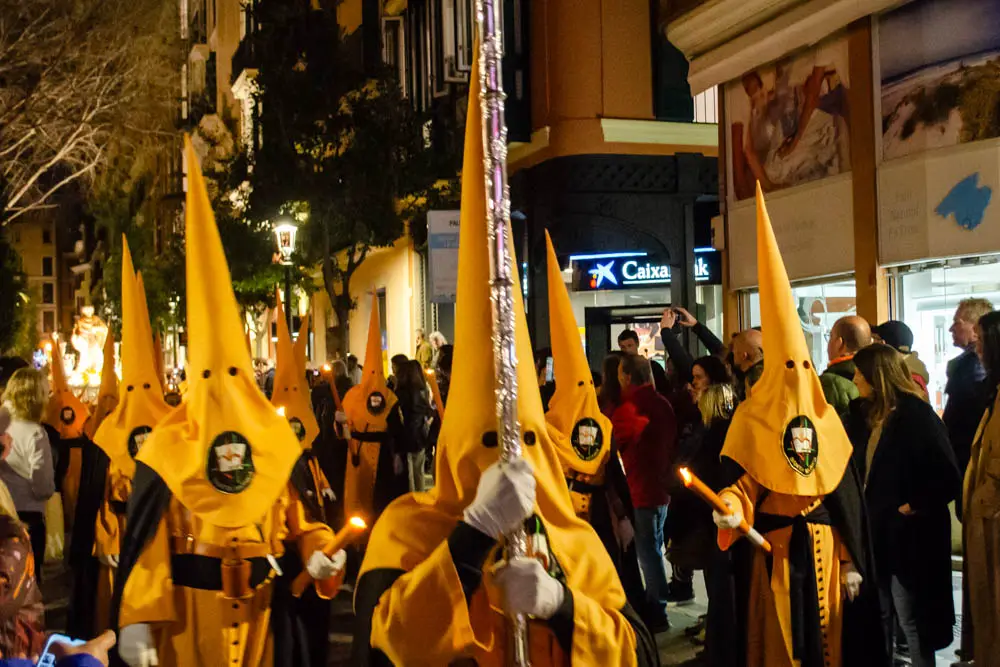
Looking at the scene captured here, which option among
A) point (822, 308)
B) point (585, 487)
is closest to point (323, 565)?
point (585, 487)

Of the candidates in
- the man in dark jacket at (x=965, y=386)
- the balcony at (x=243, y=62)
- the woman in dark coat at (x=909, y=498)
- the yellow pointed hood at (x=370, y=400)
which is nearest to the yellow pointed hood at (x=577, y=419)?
the woman in dark coat at (x=909, y=498)

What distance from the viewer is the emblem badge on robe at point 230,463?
421cm

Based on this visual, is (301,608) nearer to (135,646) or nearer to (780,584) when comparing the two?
(135,646)

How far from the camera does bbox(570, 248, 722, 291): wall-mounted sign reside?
17.0 meters

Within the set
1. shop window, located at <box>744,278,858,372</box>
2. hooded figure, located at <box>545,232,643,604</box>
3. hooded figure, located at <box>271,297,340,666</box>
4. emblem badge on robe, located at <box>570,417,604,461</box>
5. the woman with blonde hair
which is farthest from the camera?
shop window, located at <box>744,278,858,372</box>

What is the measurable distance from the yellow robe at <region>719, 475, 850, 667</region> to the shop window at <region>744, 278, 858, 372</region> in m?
6.64

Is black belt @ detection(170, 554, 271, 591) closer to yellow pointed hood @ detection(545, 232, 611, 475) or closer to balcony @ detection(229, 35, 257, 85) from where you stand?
yellow pointed hood @ detection(545, 232, 611, 475)

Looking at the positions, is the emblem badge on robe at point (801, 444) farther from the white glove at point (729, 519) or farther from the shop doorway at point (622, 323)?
the shop doorway at point (622, 323)

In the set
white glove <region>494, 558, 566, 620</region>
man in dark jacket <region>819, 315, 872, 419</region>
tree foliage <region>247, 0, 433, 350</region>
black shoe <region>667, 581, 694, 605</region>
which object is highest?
tree foliage <region>247, 0, 433, 350</region>

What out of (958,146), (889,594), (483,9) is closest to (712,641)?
(889,594)

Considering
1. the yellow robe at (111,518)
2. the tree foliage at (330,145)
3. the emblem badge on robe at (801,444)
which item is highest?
the tree foliage at (330,145)

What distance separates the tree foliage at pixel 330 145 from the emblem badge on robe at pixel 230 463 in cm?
1518

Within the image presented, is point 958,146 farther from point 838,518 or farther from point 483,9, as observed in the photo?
point 483,9

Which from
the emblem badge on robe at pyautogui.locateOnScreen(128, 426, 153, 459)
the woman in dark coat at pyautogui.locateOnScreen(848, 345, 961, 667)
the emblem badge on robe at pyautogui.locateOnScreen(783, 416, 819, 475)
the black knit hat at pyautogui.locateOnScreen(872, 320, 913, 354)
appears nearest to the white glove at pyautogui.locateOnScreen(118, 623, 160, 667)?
the emblem badge on robe at pyautogui.locateOnScreen(128, 426, 153, 459)
